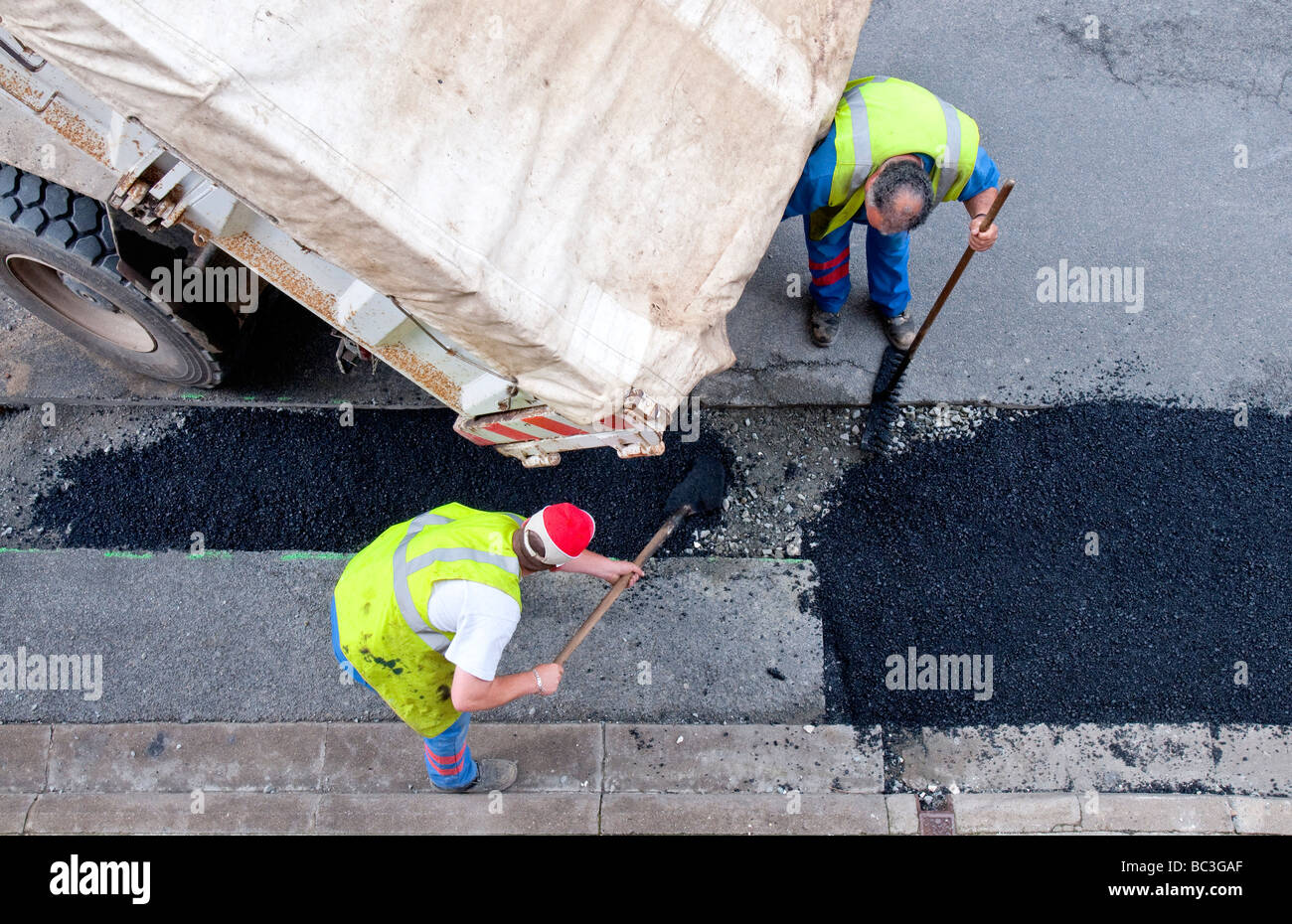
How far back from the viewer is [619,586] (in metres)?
3.82

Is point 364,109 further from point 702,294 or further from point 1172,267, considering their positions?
point 1172,267

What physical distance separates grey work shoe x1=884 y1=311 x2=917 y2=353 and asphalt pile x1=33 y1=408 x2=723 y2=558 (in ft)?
4.42

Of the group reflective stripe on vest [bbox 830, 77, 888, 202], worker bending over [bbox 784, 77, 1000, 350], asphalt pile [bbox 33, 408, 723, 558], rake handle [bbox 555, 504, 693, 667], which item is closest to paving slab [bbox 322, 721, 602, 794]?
rake handle [bbox 555, 504, 693, 667]

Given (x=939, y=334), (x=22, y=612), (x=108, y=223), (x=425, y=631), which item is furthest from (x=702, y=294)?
(x=22, y=612)

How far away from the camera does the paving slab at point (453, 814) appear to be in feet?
13.3

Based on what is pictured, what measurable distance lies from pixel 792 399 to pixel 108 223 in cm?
330

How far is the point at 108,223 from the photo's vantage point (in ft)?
12.2

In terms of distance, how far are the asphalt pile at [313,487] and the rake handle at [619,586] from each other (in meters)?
0.17

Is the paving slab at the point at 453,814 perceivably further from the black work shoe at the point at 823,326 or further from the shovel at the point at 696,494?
the black work shoe at the point at 823,326

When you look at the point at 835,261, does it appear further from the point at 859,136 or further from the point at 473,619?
the point at 473,619

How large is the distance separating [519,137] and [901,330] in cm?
281

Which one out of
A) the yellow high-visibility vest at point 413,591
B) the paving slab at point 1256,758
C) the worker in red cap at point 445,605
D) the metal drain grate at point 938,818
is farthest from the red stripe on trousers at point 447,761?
the paving slab at point 1256,758

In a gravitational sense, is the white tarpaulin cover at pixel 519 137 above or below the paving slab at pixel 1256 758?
above

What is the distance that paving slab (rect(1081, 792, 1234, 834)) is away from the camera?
13.4ft
